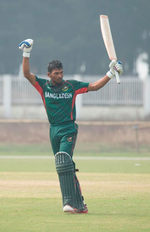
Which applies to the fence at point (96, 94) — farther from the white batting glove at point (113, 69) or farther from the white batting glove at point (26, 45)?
the white batting glove at point (26, 45)

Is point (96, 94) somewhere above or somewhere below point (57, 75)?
below

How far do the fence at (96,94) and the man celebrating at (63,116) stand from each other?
24.8 meters

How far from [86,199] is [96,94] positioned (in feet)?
81.4

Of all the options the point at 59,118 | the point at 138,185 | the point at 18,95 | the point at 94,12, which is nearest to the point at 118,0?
the point at 94,12

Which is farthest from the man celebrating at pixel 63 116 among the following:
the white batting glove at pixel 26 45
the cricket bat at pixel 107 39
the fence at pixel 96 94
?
the fence at pixel 96 94

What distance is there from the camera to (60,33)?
43.5 metres

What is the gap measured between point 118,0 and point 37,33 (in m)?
5.10

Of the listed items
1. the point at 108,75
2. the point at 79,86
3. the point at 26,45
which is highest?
the point at 26,45

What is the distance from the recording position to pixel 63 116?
28.4 ft

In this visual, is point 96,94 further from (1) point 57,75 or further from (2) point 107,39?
(1) point 57,75

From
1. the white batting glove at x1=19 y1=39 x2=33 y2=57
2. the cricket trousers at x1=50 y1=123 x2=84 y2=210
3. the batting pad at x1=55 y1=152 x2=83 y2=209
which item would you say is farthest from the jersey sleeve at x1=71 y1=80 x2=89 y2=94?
the batting pad at x1=55 y1=152 x2=83 y2=209

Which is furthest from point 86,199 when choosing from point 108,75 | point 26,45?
point 26,45

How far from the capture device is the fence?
33.8 m

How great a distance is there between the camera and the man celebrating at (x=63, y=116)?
853 cm
